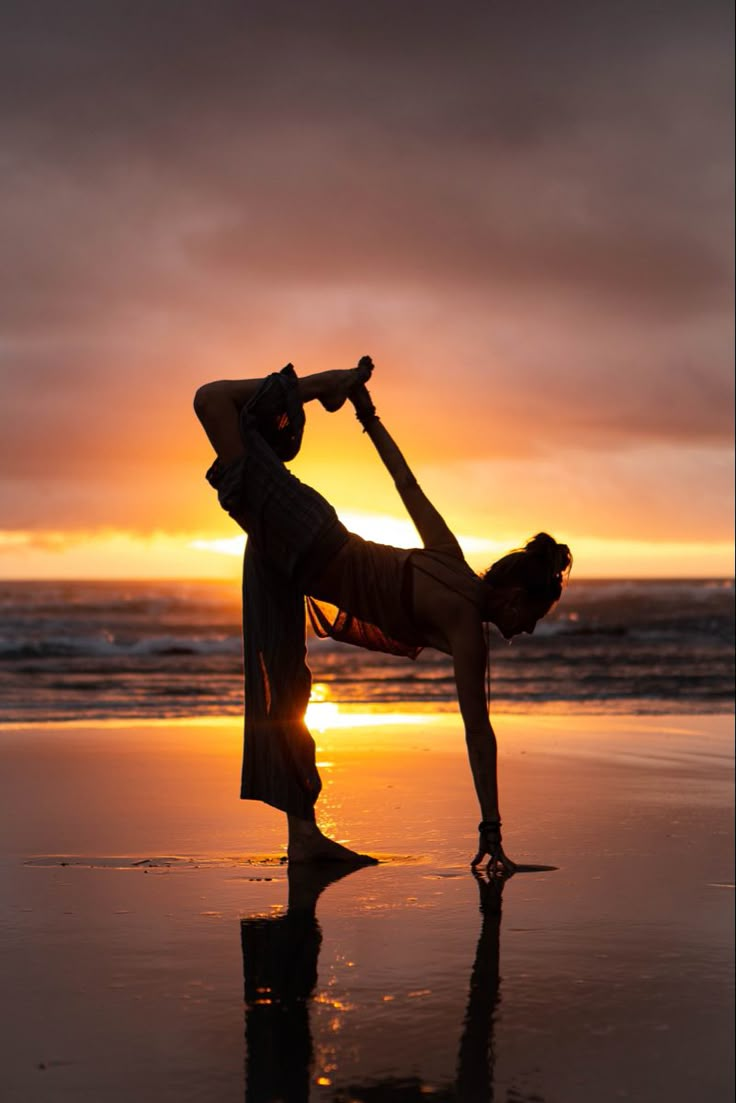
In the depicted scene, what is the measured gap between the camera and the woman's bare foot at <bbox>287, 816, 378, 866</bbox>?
450cm

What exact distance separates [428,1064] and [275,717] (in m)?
1.94

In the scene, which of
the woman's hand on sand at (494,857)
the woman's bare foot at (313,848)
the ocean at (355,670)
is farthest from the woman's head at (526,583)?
the ocean at (355,670)

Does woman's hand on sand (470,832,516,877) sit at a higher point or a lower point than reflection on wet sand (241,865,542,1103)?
higher

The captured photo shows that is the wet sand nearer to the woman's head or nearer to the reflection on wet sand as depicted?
the reflection on wet sand

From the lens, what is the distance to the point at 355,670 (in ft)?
66.3

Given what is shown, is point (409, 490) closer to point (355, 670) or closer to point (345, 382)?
point (345, 382)

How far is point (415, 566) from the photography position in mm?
4117

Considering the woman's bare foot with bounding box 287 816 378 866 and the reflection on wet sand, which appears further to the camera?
the woman's bare foot with bounding box 287 816 378 866

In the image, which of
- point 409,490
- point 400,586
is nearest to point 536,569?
point 400,586

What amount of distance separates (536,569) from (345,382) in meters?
0.93

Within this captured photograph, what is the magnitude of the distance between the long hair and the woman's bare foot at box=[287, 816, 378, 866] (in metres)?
1.28

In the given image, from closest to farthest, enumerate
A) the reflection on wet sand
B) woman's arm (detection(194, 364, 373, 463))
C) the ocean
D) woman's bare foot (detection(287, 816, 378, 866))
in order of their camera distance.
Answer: the reflection on wet sand → woman's arm (detection(194, 364, 373, 463)) → woman's bare foot (detection(287, 816, 378, 866)) → the ocean

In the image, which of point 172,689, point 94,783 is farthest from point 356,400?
point 172,689

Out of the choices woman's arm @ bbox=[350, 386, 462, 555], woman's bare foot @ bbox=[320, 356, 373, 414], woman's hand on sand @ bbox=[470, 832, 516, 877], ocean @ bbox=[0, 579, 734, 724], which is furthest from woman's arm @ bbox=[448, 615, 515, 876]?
ocean @ bbox=[0, 579, 734, 724]
